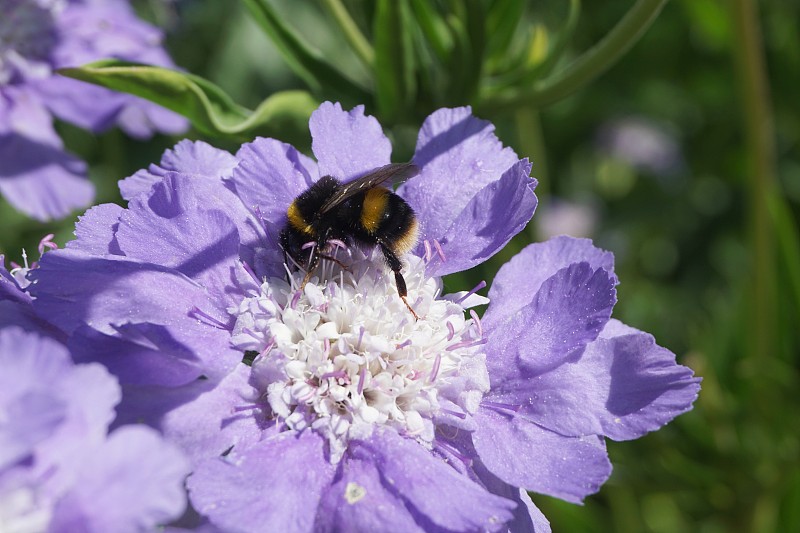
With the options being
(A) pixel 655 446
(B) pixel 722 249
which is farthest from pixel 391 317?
(B) pixel 722 249

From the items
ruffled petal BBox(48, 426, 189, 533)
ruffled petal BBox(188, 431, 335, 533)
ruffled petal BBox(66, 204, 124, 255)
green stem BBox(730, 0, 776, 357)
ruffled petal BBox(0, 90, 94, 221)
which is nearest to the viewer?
ruffled petal BBox(48, 426, 189, 533)

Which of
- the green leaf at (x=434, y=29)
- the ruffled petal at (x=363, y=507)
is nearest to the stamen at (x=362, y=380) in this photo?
the ruffled petal at (x=363, y=507)

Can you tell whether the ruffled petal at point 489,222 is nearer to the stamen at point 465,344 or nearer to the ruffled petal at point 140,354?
the stamen at point 465,344

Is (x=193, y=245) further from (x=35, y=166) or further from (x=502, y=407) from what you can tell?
(x=35, y=166)

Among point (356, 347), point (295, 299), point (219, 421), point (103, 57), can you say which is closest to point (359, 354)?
point (356, 347)

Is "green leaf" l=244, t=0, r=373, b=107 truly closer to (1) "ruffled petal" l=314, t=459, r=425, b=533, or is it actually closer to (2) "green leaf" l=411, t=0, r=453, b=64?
(2) "green leaf" l=411, t=0, r=453, b=64

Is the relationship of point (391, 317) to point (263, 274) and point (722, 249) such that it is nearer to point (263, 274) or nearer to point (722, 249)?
point (263, 274)

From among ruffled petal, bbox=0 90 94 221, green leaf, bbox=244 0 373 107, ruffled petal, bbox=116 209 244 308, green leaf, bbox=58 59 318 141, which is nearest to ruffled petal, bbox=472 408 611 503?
ruffled petal, bbox=116 209 244 308
